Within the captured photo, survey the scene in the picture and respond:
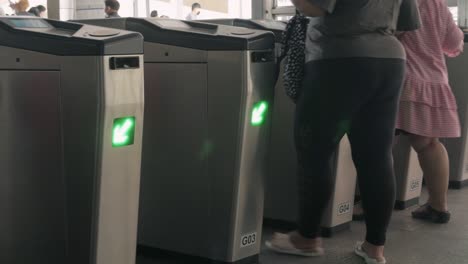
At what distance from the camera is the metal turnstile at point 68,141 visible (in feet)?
6.23

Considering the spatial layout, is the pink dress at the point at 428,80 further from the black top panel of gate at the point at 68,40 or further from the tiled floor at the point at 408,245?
the black top panel of gate at the point at 68,40

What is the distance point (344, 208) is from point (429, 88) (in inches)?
26.1

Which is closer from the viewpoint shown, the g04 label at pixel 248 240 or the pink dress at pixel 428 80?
the g04 label at pixel 248 240

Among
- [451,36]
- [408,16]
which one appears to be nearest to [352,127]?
[408,16]

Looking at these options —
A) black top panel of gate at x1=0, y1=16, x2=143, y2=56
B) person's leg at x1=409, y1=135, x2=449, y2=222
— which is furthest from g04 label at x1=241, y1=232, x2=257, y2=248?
person's leg at x1=409, y1=135, x2=449, y2=222

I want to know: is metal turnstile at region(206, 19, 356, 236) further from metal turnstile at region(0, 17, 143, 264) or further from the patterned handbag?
metal turnstile at region(0, 17, 143, 264)

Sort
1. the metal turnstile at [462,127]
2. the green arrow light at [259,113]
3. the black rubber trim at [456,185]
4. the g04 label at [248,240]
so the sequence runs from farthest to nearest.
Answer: the black rubber trim at [456,185]
the metal turnstile at [462,127]
the g04 label at [248,240]
the green arrow light at [259,113]

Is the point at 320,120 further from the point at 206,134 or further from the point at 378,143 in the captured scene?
the point at 206,134

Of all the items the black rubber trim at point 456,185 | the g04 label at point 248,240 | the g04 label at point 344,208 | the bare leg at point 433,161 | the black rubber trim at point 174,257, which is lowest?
the black rubber trim at point 456,185

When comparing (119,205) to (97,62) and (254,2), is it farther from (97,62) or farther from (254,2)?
(254,2)

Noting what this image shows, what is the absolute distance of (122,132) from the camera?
1969 mm

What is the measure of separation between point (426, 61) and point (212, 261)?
135cm

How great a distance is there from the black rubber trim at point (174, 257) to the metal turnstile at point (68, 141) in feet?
1.55

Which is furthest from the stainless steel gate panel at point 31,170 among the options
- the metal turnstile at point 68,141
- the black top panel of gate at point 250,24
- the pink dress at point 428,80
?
the pink dress at point 428,80
